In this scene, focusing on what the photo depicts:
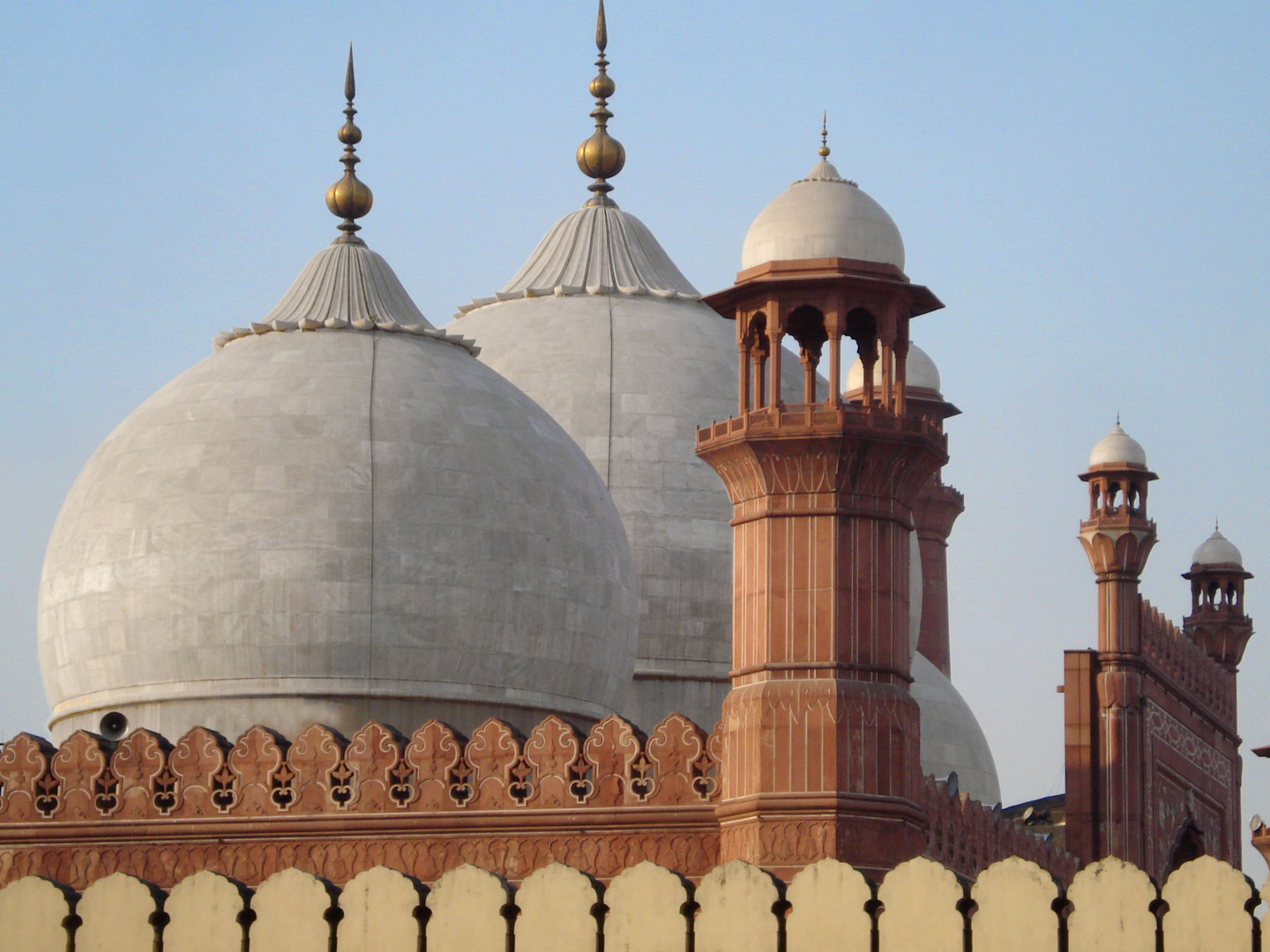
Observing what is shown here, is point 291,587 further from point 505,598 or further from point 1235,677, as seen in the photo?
point 1235,677

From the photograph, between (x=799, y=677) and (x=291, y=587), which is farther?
(x=291, y=587)

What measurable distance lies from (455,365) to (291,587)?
2714 millimetres

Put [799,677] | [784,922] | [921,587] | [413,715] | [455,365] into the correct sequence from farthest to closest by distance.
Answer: [921,587]
[455,365]
[413,715]
[799,677]
[784,922]

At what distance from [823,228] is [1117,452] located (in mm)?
9528

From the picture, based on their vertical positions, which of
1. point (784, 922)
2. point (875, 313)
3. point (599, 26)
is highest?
point (599, 26)

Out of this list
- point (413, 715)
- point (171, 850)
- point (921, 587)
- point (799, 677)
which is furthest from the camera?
point (921, 587)

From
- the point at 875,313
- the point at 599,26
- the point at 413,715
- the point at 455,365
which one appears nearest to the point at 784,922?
the point at 875,313

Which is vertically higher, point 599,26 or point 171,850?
point 599,26

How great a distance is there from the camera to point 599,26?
29.2 meters

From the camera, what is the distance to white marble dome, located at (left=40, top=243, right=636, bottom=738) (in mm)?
21844

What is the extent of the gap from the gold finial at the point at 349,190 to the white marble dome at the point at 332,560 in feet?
8.27

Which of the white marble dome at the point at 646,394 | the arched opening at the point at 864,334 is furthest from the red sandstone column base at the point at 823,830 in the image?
the white marble dome at the point at 646,394

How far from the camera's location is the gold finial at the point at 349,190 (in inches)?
1013

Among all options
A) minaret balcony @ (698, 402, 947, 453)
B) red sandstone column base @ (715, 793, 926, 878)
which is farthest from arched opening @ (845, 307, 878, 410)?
red sandstone column base @ (715, 793, 926, 878)
